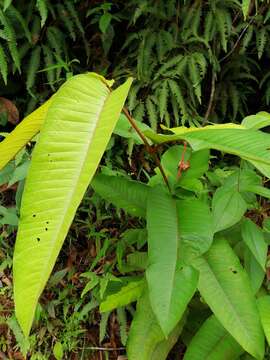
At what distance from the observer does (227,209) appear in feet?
5.16

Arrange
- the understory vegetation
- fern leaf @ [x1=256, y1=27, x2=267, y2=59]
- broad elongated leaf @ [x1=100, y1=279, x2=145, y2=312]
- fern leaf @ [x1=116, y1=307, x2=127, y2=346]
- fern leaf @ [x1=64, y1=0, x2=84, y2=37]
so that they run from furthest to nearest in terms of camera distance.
→ 1. fern leaf @ [x1=256, y1=27, x2=267, y2=59]
2. fern leaf @ [x1=64, y1=0, x2=84, y2=37]
3. fern leaf @ [x1=116, y1=307, x2=127, y2=346]
4. broad elongated leaf @ [x1=100, y1=279, x2=145, y2=312]
5. the understory vegetation

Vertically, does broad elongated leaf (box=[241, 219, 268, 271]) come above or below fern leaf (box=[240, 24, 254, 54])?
below

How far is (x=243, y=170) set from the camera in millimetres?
1732

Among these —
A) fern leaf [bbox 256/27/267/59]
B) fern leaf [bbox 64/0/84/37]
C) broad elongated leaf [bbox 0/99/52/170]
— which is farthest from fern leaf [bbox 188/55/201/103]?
broad elongated leaf [bbox 0/99/52/170]

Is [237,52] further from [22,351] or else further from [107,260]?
[22,351]

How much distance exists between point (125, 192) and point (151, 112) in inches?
40.5

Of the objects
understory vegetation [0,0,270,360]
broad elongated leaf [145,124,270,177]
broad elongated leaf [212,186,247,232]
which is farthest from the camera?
broad elongated leaf [212,186,247,232]

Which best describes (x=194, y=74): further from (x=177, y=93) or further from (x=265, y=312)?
(x=265, y=312)

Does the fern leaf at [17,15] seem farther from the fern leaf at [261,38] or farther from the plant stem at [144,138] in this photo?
the plant stem at [144,138]

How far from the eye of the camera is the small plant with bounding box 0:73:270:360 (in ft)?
2.93

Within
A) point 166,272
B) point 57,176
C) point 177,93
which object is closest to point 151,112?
point 177,93

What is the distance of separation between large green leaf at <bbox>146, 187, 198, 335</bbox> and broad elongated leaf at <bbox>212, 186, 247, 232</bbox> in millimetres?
159

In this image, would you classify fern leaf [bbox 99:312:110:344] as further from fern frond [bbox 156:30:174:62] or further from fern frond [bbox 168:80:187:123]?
fern frond [bbox 156:30:174:62]

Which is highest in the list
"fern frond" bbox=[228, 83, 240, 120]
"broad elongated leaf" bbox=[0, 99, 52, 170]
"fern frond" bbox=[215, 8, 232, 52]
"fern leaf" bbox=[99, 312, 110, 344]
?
"broad elongated leaf" bbox=[0, 99, 52, 170]
